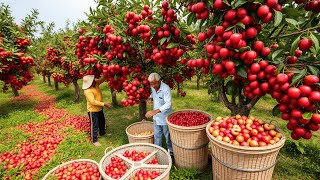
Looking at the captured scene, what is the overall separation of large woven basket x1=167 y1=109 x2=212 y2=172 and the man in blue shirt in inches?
17.1

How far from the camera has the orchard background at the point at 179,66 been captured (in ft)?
7.34

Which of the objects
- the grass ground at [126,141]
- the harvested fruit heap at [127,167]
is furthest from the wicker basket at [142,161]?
the grass ground at [126,141]

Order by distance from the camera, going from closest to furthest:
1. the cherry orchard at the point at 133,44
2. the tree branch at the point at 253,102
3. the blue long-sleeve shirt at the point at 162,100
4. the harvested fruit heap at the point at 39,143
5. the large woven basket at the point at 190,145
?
the cherry orchard at the point at 133,44 < the tree branch at the point at 253,102 < the large woven basket at the point at 190,145 < the blue long-sleeve shirt at the point at 162,100 < the harvested fruit heap at the point at 39,143

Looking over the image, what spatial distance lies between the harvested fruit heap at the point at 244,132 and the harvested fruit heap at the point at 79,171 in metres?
2.38

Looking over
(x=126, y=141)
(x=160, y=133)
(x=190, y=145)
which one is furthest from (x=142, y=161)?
(x=126, y=141)

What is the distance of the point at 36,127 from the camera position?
7.36m

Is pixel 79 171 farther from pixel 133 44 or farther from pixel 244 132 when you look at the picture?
pixel 244 132

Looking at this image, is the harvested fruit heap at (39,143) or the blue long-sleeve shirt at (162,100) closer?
the blue long-sleeve shirt at (162,100)

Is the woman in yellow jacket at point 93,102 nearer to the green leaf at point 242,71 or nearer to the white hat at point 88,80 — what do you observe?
the white hat at point 88,80

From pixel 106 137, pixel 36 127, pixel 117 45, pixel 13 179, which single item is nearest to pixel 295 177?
pixel 117 45

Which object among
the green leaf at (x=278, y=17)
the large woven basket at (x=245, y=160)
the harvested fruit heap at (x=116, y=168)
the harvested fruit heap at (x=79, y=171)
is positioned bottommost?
the harvested fruit heap at (x=79, y=171)

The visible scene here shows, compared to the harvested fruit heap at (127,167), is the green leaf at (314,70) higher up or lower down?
higher up

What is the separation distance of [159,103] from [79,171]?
2163 mm

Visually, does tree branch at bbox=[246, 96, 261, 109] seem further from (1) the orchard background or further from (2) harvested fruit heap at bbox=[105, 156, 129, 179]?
(2) harvested fruit heap at bbox=[105, 156, 129, 179]
